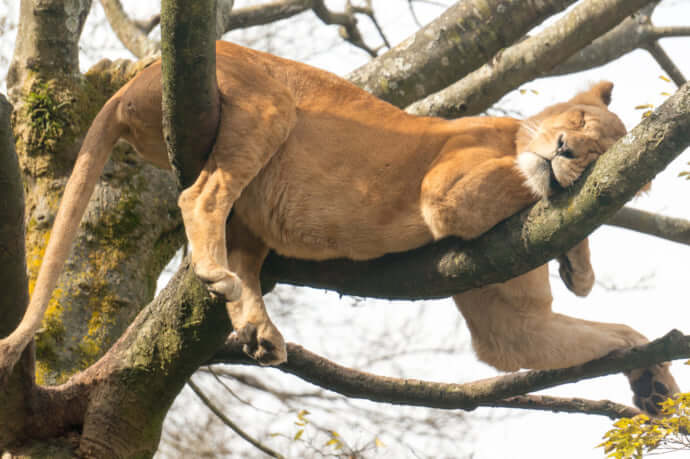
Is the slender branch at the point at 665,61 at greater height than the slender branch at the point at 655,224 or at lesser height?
greater

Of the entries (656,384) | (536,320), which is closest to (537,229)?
(536,320)

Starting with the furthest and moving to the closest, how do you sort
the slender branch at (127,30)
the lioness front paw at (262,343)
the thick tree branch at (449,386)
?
the slender branch at (127,30)
the thick tree branch at (449,386)
the lioness front paw at (262,343)

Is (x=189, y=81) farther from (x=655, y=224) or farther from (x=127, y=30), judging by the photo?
(x=127, y=30)

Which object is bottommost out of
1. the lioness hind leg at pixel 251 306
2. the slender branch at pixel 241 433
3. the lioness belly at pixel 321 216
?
the slender branch at pixel 241 433

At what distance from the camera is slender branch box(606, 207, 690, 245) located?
4.93 meters

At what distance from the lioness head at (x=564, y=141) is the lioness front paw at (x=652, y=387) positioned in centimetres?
128

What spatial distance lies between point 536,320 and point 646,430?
3.21 feet

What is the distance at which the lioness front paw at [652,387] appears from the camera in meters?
3.46

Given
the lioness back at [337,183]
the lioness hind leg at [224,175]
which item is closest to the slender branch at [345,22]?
the lioness back at [337,183]

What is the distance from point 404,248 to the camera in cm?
301

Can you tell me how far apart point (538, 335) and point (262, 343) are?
1403 millimetres

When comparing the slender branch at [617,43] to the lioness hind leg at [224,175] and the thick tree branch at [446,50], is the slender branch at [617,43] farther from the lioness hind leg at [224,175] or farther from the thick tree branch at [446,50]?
the lioness hind leg at [224,175]

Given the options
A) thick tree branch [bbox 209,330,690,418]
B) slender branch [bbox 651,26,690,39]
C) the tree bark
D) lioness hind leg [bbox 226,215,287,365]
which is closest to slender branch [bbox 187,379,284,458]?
thick tree branch [bbox 209,330,690,418]

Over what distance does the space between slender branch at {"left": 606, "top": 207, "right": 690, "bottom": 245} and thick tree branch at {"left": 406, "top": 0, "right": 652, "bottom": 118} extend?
117cm
